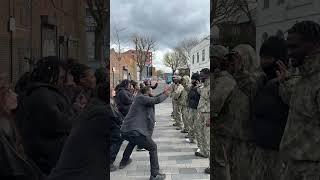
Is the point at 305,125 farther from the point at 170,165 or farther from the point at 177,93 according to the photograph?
the point at 177,93

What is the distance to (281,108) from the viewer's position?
2717mm

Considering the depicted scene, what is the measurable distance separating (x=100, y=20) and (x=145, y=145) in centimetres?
262

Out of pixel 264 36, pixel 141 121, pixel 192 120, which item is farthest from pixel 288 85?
pixel 192 120

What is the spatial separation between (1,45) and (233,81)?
1720 mm

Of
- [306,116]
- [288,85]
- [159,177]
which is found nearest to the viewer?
[306,116]

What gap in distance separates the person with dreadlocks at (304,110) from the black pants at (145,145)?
2953mm

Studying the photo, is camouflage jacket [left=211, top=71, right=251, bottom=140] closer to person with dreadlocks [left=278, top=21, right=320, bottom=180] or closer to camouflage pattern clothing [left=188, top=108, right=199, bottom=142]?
person with dreadlocks [left=278, top=21, right=320, bottom=180]

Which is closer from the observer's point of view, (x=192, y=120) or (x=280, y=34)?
(x=280, y=34)

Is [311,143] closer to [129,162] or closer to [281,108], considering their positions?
[281,108]

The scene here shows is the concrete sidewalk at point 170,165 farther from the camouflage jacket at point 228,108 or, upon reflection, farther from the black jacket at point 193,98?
the black jacket at point 193,98

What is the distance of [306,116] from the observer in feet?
7.84

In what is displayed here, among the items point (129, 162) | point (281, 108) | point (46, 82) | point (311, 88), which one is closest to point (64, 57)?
point (46, 82)

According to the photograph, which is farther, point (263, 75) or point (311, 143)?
point (263, 75)

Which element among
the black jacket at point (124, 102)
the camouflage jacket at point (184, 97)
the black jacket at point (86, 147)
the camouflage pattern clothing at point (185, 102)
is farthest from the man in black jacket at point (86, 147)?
the camouflage jacket at point (184, 97)
